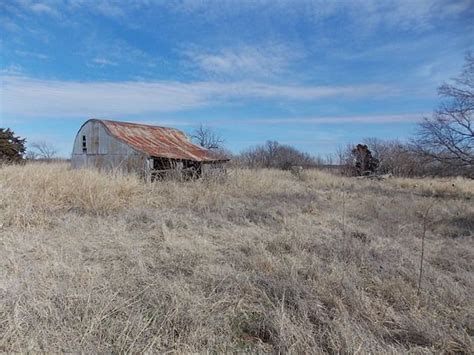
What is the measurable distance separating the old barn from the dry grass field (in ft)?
21.0

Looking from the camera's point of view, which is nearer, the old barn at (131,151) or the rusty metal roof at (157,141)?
the old barn at (131,151)

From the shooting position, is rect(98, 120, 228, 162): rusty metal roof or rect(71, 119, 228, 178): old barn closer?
rect(71, 119, 228, 178): old barn

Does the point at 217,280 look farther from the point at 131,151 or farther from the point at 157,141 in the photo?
the point at 157,141

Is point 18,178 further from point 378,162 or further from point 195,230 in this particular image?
point 378,162

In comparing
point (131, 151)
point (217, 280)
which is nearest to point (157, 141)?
point (131, 151)

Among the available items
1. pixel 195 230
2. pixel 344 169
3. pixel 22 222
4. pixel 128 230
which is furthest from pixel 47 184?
pixel 344 169

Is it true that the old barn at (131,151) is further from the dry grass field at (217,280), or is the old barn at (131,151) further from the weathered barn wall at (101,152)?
the dry grass field at (217,280)

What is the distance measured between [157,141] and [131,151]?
282cm

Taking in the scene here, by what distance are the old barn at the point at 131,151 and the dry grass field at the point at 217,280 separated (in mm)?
6400

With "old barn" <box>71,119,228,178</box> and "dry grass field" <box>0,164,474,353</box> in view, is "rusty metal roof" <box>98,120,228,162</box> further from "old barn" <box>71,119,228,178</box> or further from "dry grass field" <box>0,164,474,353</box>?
"dry grass field" <box>0,164,474,353</box>

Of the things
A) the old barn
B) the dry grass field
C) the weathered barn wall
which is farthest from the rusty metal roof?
the dry grass field

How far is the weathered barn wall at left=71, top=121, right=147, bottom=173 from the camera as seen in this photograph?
14539 mm

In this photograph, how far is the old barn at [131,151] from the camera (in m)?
14.5

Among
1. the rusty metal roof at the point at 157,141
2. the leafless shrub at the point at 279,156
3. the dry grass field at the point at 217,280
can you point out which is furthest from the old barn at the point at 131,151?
the leafless shrub at the point at 279,156
